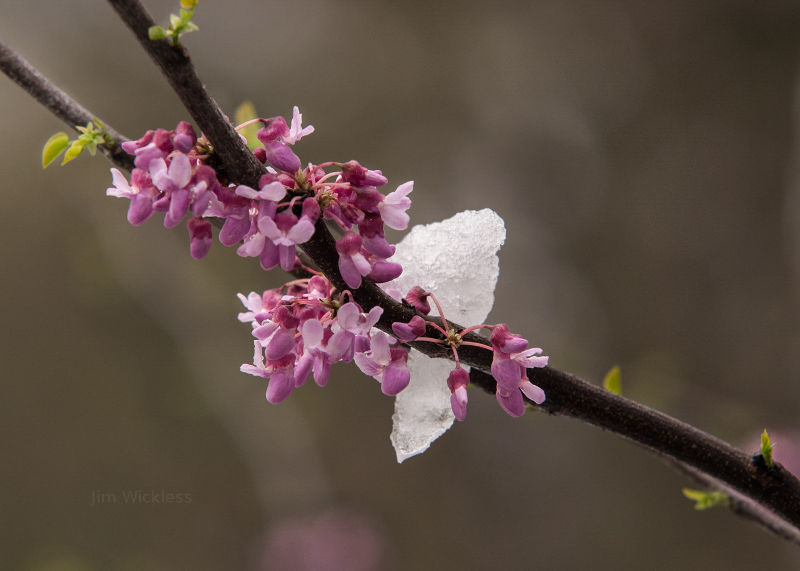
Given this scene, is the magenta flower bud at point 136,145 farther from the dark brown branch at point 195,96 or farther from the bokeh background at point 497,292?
the bokeh background at point 497,292

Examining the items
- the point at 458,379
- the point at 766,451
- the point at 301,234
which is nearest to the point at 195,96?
the point at 301,234

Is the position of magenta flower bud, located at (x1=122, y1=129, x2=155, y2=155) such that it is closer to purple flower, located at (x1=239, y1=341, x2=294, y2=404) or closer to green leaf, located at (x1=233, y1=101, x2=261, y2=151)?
purple flower, located at (x1=239, y1=341, x2=294, y2=404)

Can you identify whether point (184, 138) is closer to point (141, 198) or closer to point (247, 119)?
point (141, 198)

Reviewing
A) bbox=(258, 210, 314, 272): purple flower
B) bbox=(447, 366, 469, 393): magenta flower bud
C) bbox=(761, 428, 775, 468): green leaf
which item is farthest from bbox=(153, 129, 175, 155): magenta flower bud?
bbox=(761, 428, 775, 468): green leaf

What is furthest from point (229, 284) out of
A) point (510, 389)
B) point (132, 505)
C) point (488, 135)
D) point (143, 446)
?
point (510, 389)

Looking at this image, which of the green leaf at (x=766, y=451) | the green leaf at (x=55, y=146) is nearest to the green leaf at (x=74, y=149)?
the green leaf at (x=55, y=146)

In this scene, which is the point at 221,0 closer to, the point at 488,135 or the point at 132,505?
the point at 488,135

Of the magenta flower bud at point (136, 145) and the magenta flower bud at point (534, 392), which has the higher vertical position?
the magenta flower bud at point (136, 145)
